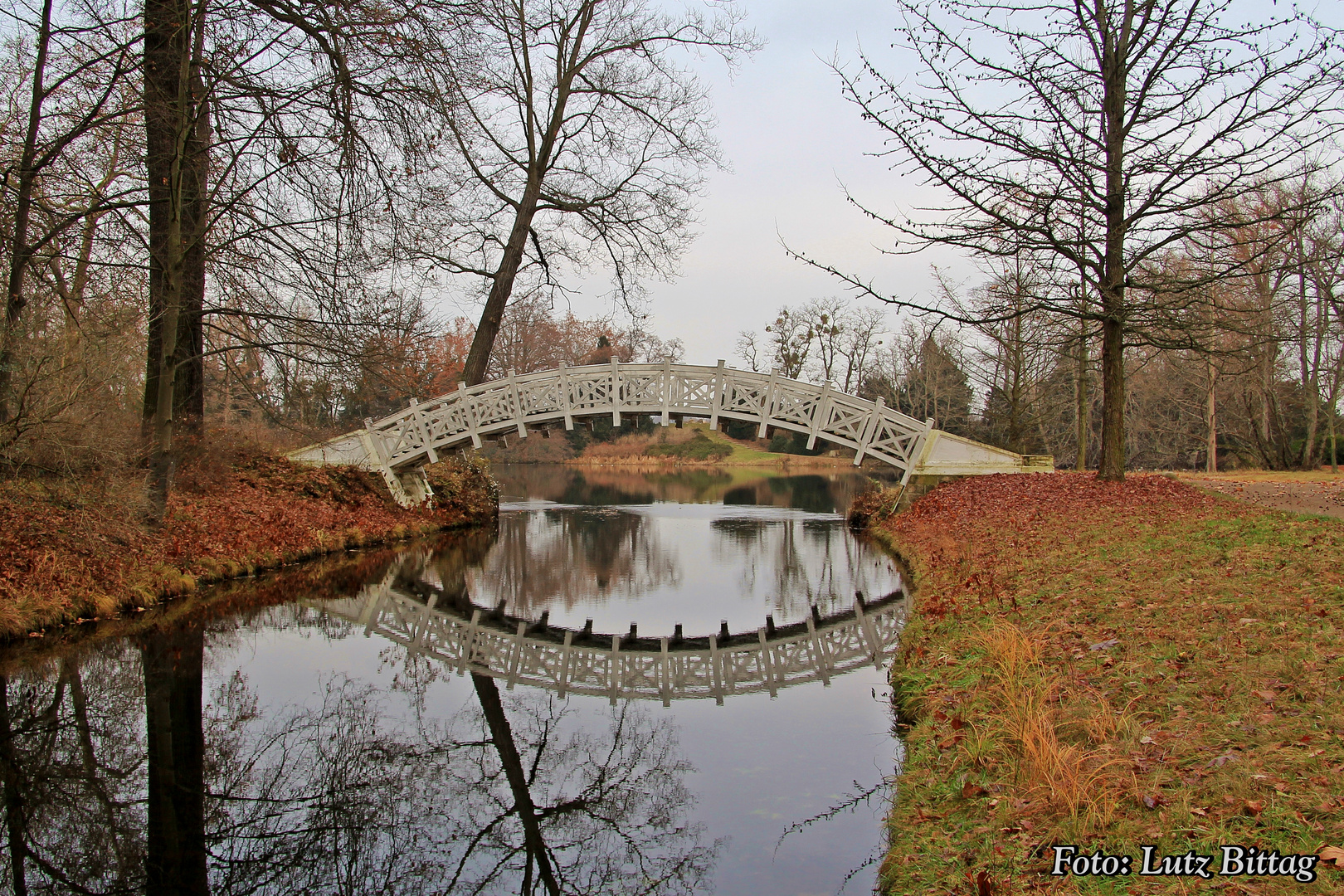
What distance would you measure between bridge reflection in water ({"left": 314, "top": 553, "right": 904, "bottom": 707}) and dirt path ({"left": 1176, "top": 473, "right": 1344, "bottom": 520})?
6559 mm

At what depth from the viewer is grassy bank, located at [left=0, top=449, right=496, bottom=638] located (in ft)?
30.3

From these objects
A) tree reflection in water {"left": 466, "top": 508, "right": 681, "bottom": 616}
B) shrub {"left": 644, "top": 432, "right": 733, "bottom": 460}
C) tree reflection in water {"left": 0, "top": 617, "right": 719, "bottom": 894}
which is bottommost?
tree reflection in water {"left": 0, "top": 617, "right": 719, "bottom": 894}

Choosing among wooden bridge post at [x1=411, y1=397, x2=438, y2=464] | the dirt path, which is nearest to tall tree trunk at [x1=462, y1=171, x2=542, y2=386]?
wooden bridge post at [x1=411, y1=397, x2=438, y2=464]

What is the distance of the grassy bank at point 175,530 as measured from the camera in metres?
9.23

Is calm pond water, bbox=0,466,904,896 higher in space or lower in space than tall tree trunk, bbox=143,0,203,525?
lower

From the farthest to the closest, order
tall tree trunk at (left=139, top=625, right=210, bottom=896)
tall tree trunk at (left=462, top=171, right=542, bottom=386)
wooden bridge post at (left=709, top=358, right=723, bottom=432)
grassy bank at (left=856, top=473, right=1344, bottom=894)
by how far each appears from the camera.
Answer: tall tree trunk at (left=462, top=171, right=542, bottom=386) < wooden bridge post at (left=709, top=358, right=723, bottom=432) < tall tree trunk at (left=139, top=625, right=210, bottom=896) < grassy bank at (left=856, top=473, right=1344, bottom=894)

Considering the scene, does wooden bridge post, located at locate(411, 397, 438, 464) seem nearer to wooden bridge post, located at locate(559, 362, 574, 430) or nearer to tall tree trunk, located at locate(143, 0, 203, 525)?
wooden bridge post, located at locate(559, 362, 574, 430)

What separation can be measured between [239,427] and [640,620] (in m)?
12.7

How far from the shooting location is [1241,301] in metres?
28.4

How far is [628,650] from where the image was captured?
10.5 metres

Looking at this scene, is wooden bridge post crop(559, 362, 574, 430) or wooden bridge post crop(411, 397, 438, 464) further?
wooden bridge post crop(411, 397, 438, 464)

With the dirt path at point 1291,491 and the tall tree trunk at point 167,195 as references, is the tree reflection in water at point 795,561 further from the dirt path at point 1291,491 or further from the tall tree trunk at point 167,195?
the tall tree trunk at point 167,195

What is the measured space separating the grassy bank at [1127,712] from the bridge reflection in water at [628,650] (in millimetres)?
1221

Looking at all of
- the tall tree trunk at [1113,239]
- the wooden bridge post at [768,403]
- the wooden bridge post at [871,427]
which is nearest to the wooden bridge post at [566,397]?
the wooden bridge post at [768,403]
